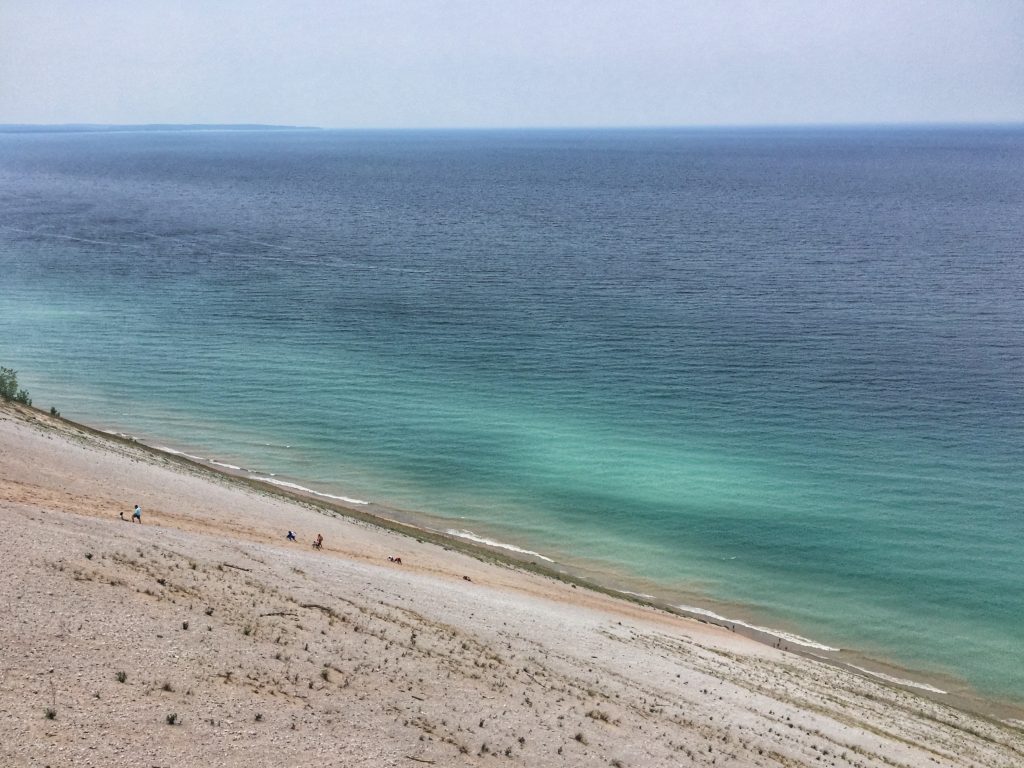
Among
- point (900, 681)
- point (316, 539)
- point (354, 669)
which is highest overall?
point (316, 539)

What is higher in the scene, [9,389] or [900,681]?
[9,389]

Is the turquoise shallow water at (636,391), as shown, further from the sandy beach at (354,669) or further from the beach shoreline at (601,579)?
the sandy beach at (354,669)

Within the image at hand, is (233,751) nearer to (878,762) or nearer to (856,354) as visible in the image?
(878,762)

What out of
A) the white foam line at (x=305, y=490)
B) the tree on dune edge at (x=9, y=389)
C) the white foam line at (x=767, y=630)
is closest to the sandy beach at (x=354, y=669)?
the white foam line at (x=767, y=630)

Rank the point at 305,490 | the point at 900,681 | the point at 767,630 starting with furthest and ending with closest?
1. the point at 305,490
2. the point at 767,630
3. the point at 900,681

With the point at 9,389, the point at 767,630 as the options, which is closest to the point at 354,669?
the point at 767,630

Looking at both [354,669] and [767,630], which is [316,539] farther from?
[767,630]

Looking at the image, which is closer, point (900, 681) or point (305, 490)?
point (900, 681)

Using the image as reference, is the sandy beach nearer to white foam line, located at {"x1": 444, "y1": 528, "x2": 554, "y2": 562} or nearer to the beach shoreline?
the beach shoreline
